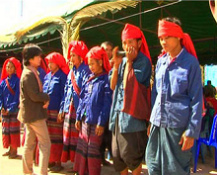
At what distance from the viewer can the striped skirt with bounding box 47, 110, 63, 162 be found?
3.80 meters

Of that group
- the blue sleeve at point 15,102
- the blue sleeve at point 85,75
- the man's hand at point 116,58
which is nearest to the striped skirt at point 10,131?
the blue sleeve at point 15,102

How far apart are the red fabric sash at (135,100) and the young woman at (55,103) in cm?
159

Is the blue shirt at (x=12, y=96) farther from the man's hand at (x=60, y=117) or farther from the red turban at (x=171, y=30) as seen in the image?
the red turban at (x=171, y=30)

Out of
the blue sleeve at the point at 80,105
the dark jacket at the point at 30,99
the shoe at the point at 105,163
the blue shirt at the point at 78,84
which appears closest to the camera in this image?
the dark jacket at the point at 30,99

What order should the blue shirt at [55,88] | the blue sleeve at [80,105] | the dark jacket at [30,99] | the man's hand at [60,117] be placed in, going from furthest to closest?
the blue shirt at [55,88] → the man's hand at [60,117] → the blue sleeve at [80,105] → the dark jacket at [30,99]

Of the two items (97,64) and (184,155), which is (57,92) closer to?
(97,64)

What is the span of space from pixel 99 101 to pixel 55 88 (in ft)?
3.49

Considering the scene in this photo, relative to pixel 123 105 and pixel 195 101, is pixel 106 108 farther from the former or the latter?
pixel 195 101

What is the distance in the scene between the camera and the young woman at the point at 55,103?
381 centimetres

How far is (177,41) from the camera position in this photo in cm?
227

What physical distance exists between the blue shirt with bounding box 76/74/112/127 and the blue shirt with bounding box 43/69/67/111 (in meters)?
0.87

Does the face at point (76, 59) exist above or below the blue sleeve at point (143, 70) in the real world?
above

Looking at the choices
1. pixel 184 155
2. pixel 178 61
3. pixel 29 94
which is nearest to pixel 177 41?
pixel 178 61

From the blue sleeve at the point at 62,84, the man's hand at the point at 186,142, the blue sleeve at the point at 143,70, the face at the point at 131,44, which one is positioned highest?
the face at the point at 131,44
